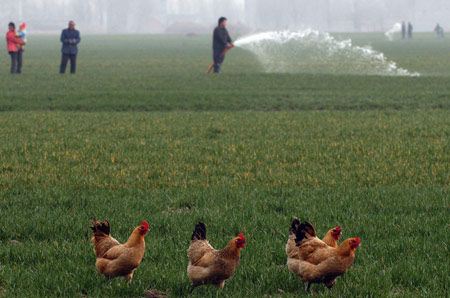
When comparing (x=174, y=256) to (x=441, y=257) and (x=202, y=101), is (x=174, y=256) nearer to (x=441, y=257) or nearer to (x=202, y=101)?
(x=441, y=257)

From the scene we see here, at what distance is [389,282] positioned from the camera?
5.76 meters

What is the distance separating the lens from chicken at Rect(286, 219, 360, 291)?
520 cm

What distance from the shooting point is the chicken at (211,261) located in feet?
17.3

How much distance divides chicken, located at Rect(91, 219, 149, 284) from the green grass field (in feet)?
0.69

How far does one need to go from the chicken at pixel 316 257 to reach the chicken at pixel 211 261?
56 centimetres

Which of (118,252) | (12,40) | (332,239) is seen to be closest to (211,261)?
(118,252)

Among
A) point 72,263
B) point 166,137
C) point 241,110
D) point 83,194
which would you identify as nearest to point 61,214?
point 83,194

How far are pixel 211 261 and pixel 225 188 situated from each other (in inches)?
168

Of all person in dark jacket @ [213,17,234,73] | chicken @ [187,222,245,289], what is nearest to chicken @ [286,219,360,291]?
chicken @ [187,222,245,289]

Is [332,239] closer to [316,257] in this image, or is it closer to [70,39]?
[316,257]

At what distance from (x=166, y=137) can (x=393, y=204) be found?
7.13 metres

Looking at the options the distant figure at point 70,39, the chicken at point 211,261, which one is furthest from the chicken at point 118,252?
the distant figure at point 70,39

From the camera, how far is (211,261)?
17.4 ft

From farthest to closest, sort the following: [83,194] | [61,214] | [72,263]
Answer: [83,194] < [61,214] < [72,263]
